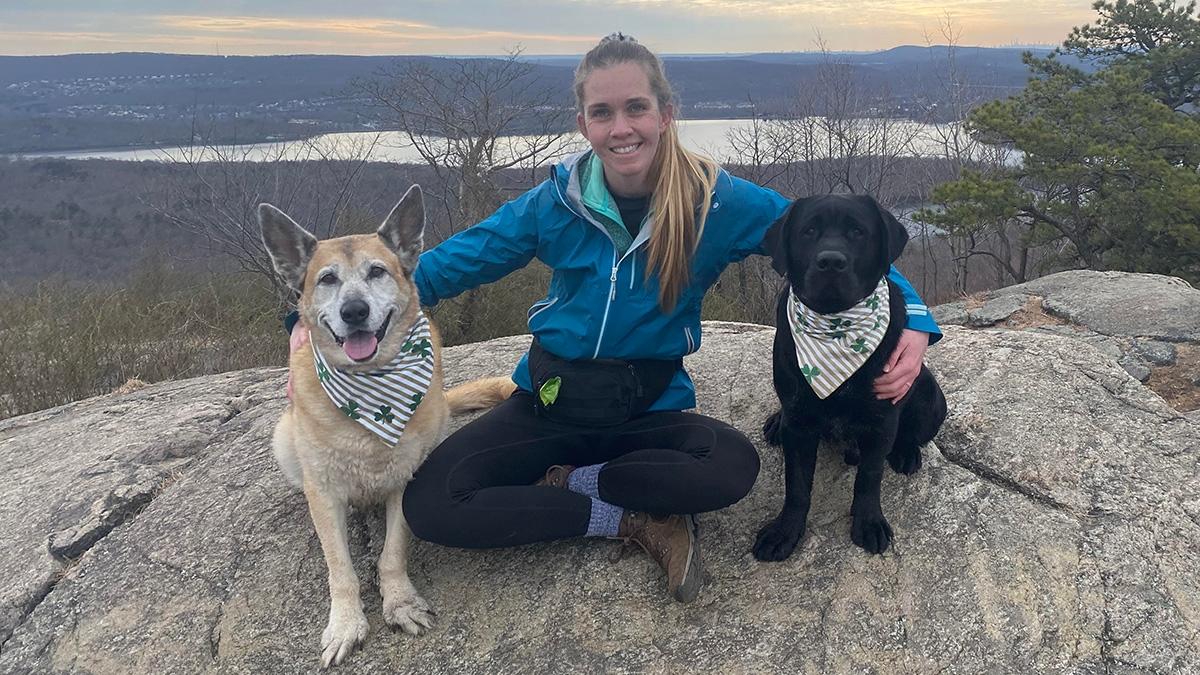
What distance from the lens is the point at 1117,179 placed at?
43.6 feet

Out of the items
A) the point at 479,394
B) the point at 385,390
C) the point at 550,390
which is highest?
the point at 385,390

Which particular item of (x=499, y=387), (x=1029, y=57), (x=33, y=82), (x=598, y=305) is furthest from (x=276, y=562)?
(x=33, y=82)

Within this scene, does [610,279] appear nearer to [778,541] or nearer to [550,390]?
[550,390]

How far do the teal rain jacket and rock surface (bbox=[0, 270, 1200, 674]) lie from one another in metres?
0.71

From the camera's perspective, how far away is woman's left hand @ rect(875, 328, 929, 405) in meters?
2.62

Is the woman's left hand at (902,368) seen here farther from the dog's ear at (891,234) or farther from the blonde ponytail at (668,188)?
the blonde ponytail at (668,188)

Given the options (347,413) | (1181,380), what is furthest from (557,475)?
(1181,380)

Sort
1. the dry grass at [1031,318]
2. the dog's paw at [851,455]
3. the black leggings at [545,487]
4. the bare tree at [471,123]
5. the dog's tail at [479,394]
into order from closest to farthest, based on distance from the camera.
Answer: the black leggings at [545,487] → the dog's paw at [851,455] → the dog's tail at [479,394] → the dry grass at [1031,318] → the bare tree at [471,123]

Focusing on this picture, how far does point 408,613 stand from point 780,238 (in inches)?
73.9

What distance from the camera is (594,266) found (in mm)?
3023

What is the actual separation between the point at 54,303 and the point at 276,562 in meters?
7.00

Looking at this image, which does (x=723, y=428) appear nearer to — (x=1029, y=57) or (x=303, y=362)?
(x=303, y=362)

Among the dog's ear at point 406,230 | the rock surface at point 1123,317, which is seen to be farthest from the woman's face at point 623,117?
the rock surface at point 1123,317

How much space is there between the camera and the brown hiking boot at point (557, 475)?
2.96 m
